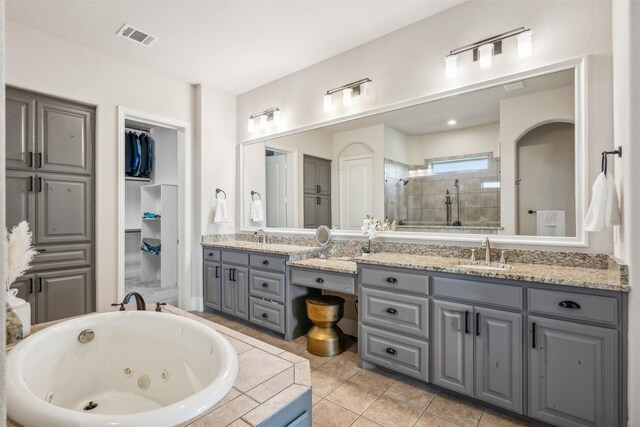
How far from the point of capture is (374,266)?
7.66ft

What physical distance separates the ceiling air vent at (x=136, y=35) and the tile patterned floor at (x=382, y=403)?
3269 millimetres

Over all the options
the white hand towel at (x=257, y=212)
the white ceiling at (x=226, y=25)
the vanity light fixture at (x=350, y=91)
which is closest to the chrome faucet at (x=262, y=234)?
the white hand towel at (x=257, y=212)

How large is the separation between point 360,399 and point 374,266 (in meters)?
0.88

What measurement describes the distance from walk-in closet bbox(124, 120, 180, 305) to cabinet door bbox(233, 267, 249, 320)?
1887 millimetres

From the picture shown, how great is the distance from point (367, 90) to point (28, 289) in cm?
354

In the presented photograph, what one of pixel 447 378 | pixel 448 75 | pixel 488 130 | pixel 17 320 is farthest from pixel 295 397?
pixel 448 75

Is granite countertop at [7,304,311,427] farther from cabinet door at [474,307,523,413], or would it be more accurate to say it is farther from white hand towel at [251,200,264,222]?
white hand towel at [251,200,264,222]

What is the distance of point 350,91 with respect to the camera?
3066 millimetres

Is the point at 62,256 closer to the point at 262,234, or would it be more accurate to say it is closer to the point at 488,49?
the point at 262,234

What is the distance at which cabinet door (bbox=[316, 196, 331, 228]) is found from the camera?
332 cm

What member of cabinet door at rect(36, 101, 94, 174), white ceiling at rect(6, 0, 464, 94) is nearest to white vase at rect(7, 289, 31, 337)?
cabinet door at rect(36, 101, 94, 174)

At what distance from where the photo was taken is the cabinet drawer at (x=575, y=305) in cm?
153

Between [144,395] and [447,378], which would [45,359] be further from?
[447,378]

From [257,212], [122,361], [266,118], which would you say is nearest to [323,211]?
[257,212]
